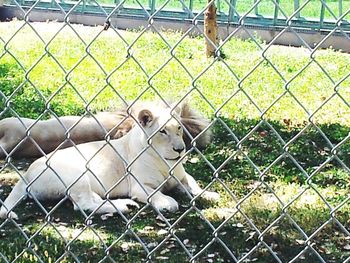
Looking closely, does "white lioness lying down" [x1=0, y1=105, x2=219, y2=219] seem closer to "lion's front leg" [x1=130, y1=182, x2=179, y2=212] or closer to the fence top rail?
"lion's front leg" [x1=130, y1=182, x2=179, y2=212]

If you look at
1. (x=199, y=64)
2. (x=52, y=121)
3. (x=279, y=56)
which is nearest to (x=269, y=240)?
(x=52, y=121)

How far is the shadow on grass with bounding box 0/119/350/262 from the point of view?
4.07 meters

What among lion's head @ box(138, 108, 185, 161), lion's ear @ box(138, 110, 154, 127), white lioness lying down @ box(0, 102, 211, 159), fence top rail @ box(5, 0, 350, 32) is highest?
fence top rail @ box(5, 0, 350, 32)

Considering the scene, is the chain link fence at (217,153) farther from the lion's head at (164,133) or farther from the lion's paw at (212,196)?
the lion's head at (164,133)

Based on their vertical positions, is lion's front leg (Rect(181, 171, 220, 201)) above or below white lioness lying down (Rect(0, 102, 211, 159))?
below

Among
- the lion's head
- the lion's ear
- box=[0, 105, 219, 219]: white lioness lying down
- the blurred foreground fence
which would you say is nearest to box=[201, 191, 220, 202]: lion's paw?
box=[0, 105, 219, 219]: white lioness lying down

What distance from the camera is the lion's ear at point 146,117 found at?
190 inches

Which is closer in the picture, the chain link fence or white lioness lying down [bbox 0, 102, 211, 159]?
the chain link fence

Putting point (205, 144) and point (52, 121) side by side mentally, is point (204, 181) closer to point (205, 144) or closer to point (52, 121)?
point (205, 144)

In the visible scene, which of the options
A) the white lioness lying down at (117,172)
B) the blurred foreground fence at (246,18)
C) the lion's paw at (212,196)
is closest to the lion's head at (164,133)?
the white lioness lying down at (117,172)

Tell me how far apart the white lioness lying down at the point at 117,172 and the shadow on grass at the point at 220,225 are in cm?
9

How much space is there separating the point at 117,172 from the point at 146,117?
560 mm

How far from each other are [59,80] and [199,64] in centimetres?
221

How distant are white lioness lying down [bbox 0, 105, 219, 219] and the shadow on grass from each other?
0.09 m
